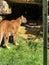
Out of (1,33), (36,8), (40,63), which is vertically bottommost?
(40,63)

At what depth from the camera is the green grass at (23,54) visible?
236 inches

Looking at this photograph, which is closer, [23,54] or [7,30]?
[23,54]

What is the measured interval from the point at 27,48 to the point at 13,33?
0.91 m

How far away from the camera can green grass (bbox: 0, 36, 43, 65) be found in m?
5.98

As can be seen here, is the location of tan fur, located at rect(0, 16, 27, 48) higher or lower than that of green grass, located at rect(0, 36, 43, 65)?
higher

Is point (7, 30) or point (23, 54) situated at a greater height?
point (7, 30)

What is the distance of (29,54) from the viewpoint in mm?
6770

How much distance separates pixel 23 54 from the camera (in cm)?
676

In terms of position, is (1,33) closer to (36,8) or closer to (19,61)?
(19,61)

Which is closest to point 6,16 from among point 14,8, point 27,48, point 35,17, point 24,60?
point 14,8

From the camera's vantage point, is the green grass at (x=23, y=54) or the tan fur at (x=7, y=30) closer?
the green grass at (x=23, y=54)

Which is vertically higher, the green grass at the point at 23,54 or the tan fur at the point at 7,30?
the tan fur at the point at 7,30

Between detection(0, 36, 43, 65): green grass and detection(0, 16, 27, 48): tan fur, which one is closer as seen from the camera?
detection(0, 36, 43, 65): green grass

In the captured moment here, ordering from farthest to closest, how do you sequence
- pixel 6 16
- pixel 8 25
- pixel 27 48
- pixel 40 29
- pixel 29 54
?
pixel 6 16 < pixel 40 29 < pixel 8 25 < pixel 27 48 < pixel 29 54
